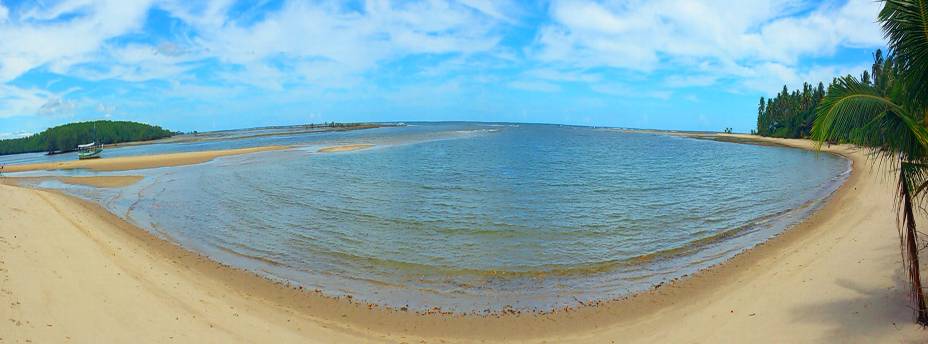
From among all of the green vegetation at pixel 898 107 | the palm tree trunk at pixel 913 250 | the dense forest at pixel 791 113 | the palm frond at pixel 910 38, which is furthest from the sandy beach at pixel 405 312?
the dense forest at pixel 791 113

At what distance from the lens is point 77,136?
387 ft

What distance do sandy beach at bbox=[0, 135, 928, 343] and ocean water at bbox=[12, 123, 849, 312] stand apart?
105cm

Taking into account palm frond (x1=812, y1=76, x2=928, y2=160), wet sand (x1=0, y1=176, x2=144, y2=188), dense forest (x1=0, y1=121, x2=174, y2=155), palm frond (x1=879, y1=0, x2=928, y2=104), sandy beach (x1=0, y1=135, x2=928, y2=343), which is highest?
dense forest (x1=0, y1=121, x2=174, y2=155)

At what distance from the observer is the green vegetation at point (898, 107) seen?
689 centimetres

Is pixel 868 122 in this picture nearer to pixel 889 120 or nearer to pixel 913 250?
pixel 889 120

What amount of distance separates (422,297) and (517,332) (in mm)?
3356

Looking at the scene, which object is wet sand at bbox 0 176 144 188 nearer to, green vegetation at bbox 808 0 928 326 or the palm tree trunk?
green vegetation at bbox 808 0 928 326

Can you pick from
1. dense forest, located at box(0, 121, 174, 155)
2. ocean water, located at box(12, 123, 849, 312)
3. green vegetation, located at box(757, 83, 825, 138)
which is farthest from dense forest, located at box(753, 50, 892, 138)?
dense forest, located at box(0, 121, 174, 155)

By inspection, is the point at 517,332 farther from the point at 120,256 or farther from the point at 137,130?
the point at 137,130

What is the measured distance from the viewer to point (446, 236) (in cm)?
2023

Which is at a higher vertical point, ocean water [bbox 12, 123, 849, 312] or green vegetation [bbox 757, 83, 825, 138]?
green vegetation [bbox 757, 83, 825, 138]

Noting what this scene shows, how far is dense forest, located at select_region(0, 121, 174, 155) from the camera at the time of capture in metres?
117

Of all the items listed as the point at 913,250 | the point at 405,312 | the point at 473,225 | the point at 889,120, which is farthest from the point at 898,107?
the point at 473,225

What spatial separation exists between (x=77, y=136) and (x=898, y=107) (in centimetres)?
15105
